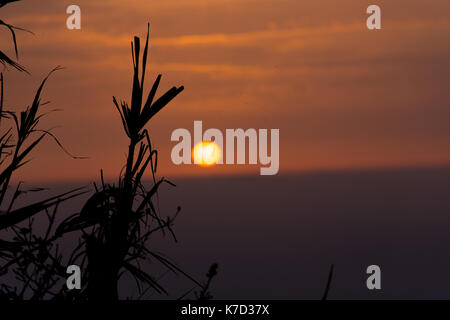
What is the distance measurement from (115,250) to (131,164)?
0.47 meters

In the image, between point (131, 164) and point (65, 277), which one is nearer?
point (131, 164)

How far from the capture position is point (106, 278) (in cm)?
268

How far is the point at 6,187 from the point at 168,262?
2.62ft

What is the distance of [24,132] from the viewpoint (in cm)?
327

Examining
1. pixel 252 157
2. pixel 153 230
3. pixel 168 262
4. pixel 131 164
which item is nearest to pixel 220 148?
pixel 252 157
